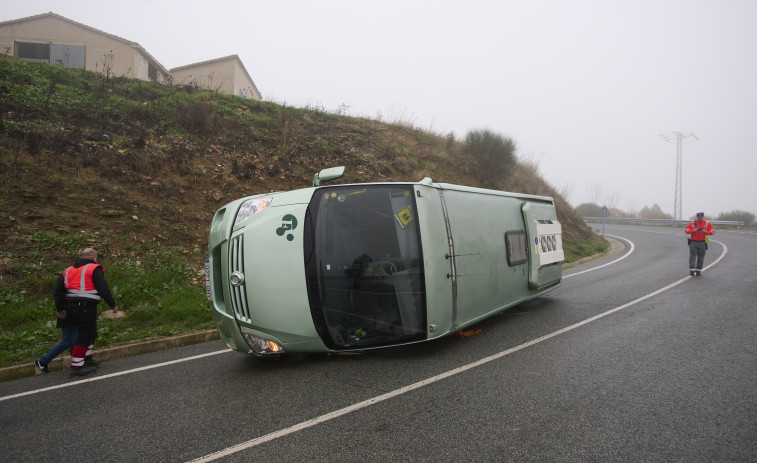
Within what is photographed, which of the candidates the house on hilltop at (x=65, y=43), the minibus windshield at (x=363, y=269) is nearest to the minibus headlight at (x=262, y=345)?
the minibus windshield at (x=363, y=269)

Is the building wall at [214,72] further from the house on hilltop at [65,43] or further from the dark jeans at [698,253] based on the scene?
the dark jeans at [698,253]

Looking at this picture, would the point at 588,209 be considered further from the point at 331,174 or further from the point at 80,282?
the point at 80,282

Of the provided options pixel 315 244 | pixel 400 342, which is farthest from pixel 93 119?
pixel 400 342

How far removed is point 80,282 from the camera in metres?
5.42

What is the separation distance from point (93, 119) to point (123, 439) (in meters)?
11.1

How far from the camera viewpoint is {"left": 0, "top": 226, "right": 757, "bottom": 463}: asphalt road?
3025 mm

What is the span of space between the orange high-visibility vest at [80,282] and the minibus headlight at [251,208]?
236 cm

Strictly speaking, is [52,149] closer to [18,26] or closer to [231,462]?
[231,462]

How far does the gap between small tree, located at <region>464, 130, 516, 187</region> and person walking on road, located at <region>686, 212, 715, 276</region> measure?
30.9 feet

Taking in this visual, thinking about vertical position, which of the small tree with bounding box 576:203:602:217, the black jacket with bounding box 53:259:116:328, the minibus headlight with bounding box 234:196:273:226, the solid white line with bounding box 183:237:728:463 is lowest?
the solid white line with bounding box 183:237:728:463

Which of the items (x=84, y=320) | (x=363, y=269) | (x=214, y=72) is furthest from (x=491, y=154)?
(x=84, y=320)

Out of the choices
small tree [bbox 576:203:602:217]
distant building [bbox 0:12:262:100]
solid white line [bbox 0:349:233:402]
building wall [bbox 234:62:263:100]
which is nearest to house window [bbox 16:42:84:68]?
distant building [bbox 0:12:262:100]

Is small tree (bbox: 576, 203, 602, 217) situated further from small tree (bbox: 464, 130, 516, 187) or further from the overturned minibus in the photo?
the overturned minibus

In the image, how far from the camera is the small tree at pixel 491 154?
2053 centimetres
